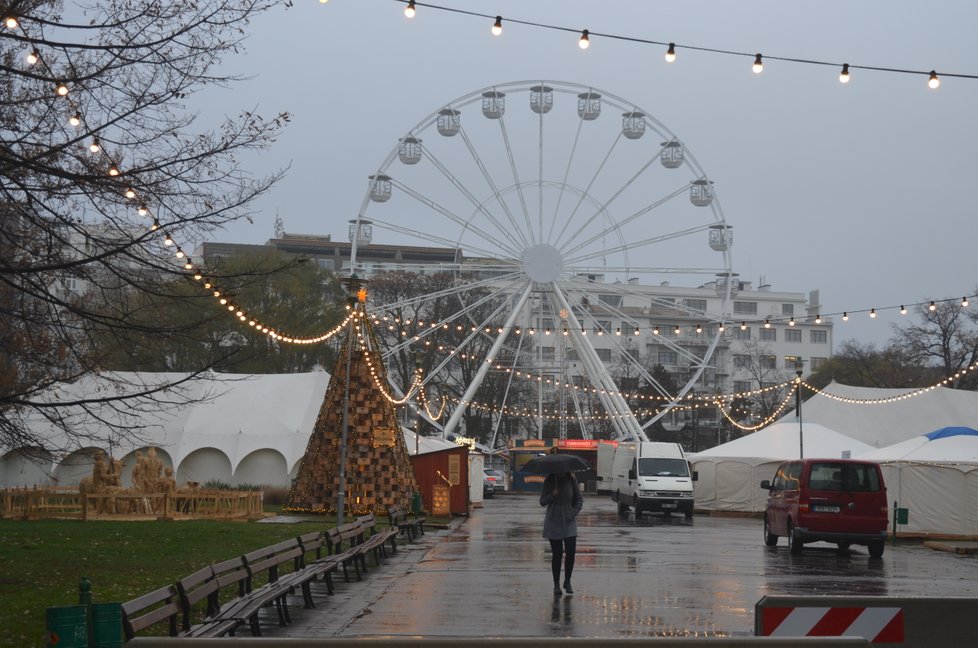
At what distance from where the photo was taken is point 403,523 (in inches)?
1106

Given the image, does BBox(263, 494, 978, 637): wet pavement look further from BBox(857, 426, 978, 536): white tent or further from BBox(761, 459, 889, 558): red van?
BBox(857, 426, 978, 536): white tent

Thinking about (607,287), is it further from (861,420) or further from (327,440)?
→ (327,440)

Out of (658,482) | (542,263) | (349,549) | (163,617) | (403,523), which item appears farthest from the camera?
(542,263)

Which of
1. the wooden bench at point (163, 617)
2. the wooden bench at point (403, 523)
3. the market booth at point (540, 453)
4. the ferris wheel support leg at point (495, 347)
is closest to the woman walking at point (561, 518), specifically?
the wooden bench at point (163, 617)

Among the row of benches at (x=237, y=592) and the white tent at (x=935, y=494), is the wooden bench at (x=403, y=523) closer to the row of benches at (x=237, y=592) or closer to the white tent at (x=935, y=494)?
the row of benches at (x=237, y=592)

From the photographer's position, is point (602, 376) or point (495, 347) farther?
point (602, 376)

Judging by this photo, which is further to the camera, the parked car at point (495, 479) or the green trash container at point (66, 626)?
the parked car at point (495, 479)

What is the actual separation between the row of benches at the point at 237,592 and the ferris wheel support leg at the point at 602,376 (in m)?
29.1

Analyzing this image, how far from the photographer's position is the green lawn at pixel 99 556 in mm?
14594

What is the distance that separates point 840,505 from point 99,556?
44.6ft

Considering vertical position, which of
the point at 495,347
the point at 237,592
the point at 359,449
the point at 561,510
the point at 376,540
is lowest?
the point at 237,592

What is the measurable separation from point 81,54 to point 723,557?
571 inches

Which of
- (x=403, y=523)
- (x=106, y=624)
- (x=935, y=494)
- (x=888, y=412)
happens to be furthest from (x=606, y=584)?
(x=888, y=412)

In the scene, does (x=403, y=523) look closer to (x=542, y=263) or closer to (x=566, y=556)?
(x=566, y=556)
